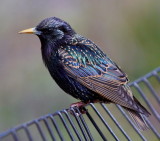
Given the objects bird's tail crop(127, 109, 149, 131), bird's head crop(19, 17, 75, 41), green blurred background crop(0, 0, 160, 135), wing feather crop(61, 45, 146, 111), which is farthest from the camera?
green blurred background crop(0, 0, 160, 135)

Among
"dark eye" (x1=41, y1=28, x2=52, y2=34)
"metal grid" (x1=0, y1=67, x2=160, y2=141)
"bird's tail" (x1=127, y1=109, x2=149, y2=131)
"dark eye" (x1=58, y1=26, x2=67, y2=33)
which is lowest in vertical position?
"bird's tail" (x1=127, y1=109, x2=149, y2=131)

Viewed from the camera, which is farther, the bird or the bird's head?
the bird's head

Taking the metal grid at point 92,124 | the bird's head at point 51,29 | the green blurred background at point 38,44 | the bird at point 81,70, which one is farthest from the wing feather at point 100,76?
the green blurred background at point 38,44

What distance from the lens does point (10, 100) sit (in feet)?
26.6

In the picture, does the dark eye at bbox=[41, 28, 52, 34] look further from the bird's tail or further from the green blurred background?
the green blurred background

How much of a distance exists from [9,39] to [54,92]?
1017 mm

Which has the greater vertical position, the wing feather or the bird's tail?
the wing feather

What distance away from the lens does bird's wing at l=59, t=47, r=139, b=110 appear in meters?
5.71

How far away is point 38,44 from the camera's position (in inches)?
349

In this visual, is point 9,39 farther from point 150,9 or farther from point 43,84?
point 150,9

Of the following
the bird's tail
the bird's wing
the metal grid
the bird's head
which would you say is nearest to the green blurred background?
the metal grid

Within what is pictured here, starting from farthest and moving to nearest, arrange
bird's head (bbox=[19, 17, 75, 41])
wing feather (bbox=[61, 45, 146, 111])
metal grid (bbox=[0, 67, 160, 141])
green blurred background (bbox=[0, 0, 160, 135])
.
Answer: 1. green blurred background (bbox=[0, 0, 160, 135])
2. bird's head (bbox=[19, 17, 75, 41])
3. wing feather (bbox=[61, 45, 146, 111])
4. metal grid (bbox=[0, 67, 160, 141])

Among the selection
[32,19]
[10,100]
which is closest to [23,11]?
[32,19]

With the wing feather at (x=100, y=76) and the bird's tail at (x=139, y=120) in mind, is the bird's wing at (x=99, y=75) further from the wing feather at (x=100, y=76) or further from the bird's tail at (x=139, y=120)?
the bird's tail at (x=139, y=120)
